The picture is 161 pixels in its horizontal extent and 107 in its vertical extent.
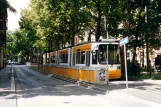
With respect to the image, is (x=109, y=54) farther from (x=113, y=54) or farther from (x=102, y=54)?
(x=102, y=54)

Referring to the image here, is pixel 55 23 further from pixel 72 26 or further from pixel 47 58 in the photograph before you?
pixel 47 58

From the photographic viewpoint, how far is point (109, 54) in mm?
24453

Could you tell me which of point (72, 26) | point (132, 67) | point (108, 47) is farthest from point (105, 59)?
point (72, 26)

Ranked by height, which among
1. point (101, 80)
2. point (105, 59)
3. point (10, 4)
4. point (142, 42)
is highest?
point (10, 4)

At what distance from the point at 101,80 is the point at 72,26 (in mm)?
20838

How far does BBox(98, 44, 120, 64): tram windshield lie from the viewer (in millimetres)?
24188

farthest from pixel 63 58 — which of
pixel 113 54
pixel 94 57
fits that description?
pixel 113 54

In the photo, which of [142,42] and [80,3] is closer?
[80,3]

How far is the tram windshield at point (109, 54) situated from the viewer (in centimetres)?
2419

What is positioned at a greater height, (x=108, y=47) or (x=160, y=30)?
(x=160, y=30)

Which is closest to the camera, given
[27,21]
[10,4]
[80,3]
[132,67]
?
[10,4]

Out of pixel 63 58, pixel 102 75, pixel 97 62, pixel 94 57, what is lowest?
pixel 102 75

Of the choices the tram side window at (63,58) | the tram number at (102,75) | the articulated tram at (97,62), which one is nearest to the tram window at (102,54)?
the articulated tram at (97,62)

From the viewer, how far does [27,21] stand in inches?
2359
